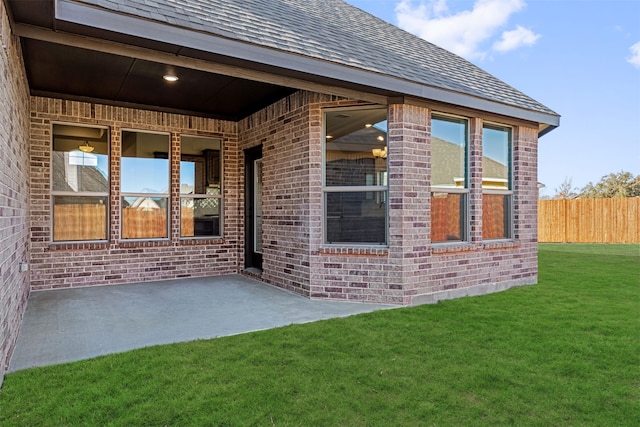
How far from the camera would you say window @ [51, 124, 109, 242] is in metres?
6.36

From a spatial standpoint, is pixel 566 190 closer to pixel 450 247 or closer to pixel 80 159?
pixel 450 247

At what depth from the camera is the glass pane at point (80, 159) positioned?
637 cm

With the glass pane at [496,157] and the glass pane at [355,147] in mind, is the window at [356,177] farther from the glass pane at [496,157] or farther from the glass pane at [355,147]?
the glass pane at [496,157]

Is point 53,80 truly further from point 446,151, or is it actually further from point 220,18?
point 446,151

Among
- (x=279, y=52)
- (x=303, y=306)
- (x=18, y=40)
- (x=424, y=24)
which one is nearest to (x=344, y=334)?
(x=303, y=306)

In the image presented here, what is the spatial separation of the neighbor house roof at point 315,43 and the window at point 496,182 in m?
0.45

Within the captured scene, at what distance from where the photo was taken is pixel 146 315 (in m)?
4.71

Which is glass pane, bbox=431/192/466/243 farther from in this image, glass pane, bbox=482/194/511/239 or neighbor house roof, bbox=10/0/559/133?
neighbor house roof, bbox=10/0/559/133

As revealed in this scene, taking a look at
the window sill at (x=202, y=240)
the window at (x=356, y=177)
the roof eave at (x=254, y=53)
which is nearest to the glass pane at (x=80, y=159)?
the window sill at (x=202, y=240)

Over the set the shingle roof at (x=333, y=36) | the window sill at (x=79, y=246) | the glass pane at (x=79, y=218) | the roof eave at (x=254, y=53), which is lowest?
the window sill at (x=79, y=246)

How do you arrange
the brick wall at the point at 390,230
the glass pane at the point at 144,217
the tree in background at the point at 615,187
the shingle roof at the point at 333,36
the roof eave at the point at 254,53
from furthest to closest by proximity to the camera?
1. the tree in background at the point at 615,187
2. the glass pane at the point at 144,217
3. the brick wall at the point at 390,230
4. the shingle roof at the point at 333,36
5. the roof eave at the point at 254,53

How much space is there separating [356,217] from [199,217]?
3.41 metres

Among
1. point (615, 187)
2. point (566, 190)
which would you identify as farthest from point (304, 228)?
point (566, 190)

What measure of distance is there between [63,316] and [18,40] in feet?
9.99
